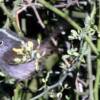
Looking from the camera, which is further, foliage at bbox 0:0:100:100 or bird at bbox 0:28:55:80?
bird at bbox 0:28:55:80

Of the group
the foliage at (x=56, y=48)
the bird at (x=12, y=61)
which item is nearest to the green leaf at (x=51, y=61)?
the foliage at (x=56, y=48)

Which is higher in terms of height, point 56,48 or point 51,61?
point 56,48

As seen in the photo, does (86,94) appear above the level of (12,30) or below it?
below

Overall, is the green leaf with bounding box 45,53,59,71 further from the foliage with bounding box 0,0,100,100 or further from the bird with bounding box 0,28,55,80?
the bird with bounding box 0,28,55,80

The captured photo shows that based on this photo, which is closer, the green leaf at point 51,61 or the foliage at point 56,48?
the foliage at point 56,48

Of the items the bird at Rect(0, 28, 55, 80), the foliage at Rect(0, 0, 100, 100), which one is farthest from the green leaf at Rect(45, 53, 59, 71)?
the bird at Rect(0, 28, 55, 80)

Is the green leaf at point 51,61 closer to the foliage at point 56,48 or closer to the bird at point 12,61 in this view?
the foliage at point 56,48

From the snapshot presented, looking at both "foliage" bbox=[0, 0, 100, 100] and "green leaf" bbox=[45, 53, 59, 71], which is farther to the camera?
"green leaf" bbox=[45, 53, 59, 71]

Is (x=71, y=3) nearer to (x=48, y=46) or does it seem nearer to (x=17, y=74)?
(x=48, y=46)

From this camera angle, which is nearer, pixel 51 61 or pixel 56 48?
pixel 56 48

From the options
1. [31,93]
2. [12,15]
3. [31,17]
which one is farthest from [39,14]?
[31,93]

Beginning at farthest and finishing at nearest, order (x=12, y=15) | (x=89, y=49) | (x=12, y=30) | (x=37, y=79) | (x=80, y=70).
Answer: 1. (x=37, y=79)
2. (x=12, y=30)
3. (x=80, y=70)
4. (x=12, y=15)
5. (x=89, y=49)
